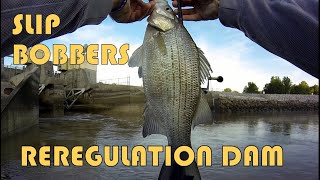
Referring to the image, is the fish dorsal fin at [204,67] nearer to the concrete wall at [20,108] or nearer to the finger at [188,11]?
the finger at [188,11]

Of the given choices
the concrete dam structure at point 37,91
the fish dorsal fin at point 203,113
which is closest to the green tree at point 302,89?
the concrete dam structure at point 37,91

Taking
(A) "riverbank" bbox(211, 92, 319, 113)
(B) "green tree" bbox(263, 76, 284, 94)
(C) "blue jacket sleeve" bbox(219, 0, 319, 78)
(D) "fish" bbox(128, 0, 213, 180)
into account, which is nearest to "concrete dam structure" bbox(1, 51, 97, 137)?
(D) "fish" bbox(128, 0, 213, 180)

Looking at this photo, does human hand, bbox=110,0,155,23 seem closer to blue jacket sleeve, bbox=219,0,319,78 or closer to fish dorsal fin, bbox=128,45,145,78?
fish dorsal fin, bbox=128,45,145,78

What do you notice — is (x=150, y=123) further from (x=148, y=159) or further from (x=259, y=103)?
(x=259, y=103)

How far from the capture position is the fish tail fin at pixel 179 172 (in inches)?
100.0

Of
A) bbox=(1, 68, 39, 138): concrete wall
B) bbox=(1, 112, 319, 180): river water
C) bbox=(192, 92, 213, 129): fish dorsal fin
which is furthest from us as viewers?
bbox=(1, 68, 39, 138): concrete wall

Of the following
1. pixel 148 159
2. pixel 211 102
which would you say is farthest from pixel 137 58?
pixel 211 102

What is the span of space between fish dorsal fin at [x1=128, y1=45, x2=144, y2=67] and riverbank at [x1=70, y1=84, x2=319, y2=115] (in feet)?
A: 87.1

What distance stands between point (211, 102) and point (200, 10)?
123 feet

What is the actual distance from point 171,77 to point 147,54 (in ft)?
0.87

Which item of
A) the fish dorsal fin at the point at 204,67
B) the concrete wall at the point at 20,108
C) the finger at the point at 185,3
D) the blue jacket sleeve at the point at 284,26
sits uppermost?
the finger at the point at 185,3

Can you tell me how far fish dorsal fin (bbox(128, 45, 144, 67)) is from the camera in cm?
271

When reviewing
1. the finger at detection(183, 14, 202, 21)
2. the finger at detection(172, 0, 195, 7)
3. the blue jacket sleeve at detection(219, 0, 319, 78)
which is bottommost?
the blue jacket sleeve at detection(219, 0, 319, 78)

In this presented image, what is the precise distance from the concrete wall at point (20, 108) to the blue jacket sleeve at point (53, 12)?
12.4m
